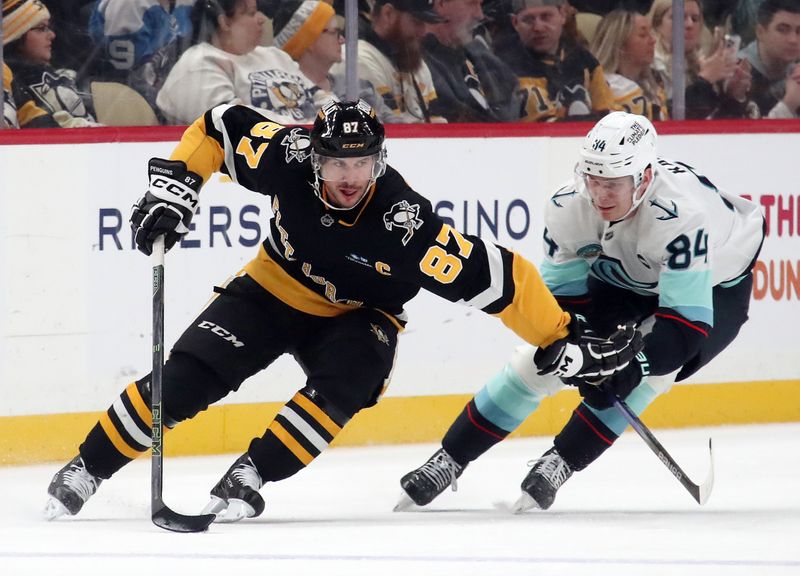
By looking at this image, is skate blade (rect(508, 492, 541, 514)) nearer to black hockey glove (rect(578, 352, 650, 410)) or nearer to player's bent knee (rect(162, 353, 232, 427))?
black hockey glove (rect(578, 352, 650, 410))

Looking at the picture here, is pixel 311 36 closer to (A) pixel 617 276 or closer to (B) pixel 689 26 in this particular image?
(B) pixel 689 26

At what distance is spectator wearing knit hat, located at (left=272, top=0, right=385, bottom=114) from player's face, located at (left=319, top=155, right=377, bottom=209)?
5.77 ft

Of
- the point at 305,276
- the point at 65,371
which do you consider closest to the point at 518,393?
the point at 305,276

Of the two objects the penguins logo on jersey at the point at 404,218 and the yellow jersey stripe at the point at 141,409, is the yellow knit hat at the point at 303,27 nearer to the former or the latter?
the penguins logo on jersey at the point at 404,218

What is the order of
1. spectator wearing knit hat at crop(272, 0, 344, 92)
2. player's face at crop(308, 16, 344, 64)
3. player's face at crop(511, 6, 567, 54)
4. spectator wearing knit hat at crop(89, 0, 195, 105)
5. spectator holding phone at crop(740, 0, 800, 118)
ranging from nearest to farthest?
spectator wearing knit hat at crop(89, 0, 195, 105) → spectator wearing knit hat at crop(272, 0, 344, 92) → player's face at crop(308, 16, 344, 64) → player's face at crop(511, 6, 567, 54) → spectator holding phone at crop(740, 0, 800, 118)

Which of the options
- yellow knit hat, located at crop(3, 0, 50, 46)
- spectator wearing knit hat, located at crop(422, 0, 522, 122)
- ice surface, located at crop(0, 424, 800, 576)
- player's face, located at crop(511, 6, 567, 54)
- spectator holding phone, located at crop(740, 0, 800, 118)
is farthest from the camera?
spectator holding phone, located at crop(740, 0, 800, 118)

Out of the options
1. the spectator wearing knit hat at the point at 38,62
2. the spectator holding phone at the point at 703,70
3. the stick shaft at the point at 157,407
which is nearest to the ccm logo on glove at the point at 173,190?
the stick shaft at the point at 157,407

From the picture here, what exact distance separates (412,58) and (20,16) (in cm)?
143

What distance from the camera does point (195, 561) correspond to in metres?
3.20

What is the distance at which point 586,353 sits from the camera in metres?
3.85

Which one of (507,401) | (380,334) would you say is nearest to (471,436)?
(507,401)

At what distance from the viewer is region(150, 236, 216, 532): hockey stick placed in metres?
3.64

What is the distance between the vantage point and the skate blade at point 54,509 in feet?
12.7

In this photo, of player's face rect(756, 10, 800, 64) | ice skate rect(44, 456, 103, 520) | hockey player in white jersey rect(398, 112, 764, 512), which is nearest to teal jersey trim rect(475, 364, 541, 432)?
hockey player in white jersey rect(398, 112, 764, 512)
